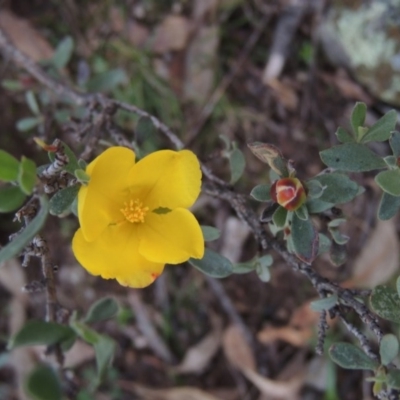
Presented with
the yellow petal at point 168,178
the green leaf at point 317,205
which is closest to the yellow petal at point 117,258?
the yellow petal at point 168,178

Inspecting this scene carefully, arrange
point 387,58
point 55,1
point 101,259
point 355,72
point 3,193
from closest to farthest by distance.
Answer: point 3,193, point 101,259, point 387,58, point 355,72, point 55,1

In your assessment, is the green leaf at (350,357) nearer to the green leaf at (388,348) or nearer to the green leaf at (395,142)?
the green leaf at (388,348)

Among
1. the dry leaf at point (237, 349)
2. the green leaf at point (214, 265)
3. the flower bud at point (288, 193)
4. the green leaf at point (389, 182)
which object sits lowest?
the dry leaf at point (237, 349)

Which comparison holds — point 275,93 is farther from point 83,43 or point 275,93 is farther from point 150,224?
point 150,224

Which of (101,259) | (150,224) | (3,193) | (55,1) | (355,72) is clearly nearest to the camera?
(3,193)

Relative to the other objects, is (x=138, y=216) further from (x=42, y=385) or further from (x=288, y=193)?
(x=42, y=385)

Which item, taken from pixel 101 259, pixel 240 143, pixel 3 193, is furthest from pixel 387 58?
pixel 3 193

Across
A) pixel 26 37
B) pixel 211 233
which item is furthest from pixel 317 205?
pixel 26 37
